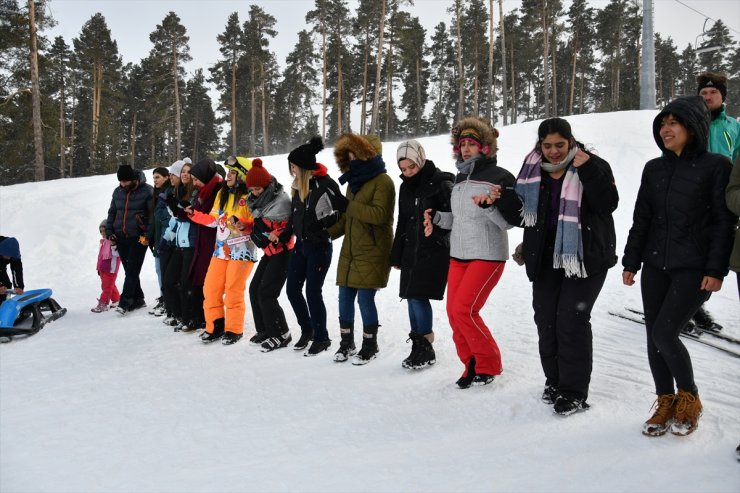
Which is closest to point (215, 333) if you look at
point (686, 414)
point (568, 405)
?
point (568, 405)

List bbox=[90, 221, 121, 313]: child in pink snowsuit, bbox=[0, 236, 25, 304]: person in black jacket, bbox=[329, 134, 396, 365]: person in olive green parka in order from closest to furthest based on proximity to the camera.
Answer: bbox=[329, 134, 396, 365]: person in olive green parka
bbox=[0, 236, 25, 304]: person in black jacket
bbox=[90, 221, 121, 313]: child in pink snowsuit

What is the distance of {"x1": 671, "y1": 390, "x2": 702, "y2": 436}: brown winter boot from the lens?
115 inches

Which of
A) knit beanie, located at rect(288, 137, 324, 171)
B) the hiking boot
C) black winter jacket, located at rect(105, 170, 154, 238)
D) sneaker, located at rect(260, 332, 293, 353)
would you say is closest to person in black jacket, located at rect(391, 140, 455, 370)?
the hiking boot

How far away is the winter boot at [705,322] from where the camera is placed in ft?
17.4

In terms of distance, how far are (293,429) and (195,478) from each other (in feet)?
2.51

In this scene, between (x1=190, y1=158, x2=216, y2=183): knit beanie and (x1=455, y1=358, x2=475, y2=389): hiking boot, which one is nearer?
(x1=455, y1=358, x2=475, y2=389): hiking boot

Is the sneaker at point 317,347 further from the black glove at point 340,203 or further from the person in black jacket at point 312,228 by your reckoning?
the black glove at point 340,203

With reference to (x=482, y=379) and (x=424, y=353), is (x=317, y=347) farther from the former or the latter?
(x=482, y=379)

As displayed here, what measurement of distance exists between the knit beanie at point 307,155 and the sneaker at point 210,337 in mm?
2314

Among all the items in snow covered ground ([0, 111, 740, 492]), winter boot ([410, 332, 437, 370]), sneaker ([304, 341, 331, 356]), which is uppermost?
winter boot ([410, 332, 437, 370])

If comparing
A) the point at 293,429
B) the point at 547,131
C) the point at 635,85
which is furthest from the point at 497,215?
the point at 635,85

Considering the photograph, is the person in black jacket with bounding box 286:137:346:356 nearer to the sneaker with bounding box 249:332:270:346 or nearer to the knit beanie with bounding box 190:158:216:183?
the sneaker with bounding box 249:332:270:346

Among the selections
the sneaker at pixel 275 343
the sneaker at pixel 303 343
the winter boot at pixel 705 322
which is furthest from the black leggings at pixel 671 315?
the sneaker at pixel 275 343

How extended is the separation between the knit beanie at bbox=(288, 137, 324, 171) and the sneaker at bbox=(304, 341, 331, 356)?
1863 millimetres
